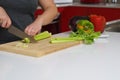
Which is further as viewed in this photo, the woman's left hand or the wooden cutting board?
the woman's left hand

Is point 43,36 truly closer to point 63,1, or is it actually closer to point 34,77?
point 34,77

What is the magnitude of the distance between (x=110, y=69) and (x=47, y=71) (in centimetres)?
21

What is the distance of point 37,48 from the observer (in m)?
1.08

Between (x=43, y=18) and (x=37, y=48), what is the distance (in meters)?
0.41

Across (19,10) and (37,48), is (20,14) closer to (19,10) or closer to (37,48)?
(19,10)

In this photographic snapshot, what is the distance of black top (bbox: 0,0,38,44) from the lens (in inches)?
57.7

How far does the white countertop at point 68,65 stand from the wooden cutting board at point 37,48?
0.02 m

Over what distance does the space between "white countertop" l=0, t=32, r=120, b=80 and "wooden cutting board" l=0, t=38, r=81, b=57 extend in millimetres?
21

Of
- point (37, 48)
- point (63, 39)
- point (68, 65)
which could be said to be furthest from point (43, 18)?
point (68, 65)

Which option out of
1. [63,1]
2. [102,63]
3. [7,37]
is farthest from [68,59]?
[63,1]

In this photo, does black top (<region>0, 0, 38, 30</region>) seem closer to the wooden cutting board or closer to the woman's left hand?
the woman's left hand

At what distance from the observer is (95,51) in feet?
3.63

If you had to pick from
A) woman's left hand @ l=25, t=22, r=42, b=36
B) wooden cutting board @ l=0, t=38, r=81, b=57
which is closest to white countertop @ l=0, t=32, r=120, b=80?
wooden cutting board @ l=0, t=38, r=81, b=57

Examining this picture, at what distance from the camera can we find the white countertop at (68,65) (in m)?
0.79
